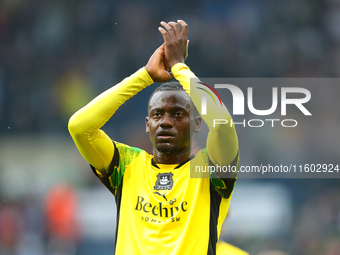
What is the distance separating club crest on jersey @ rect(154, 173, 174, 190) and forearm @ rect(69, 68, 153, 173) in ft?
1.23

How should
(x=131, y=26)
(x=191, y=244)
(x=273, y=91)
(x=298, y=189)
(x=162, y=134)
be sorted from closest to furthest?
(x=191, y=244)
(x=162, y=134)
(x=298, y=189)
(x=273, y=91)
(x=131, y=26)

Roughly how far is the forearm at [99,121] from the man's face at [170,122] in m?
0.19

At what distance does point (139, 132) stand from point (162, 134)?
14.4 ft

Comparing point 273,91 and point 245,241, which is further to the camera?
point 273,91

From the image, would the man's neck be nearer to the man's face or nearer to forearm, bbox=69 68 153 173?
the man's face

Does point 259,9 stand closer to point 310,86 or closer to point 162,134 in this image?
point 310,86

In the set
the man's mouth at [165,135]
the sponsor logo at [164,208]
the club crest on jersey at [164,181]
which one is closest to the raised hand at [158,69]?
the man's mouth at [165,135]

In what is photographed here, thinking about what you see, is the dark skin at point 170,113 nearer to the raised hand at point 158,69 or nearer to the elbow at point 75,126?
the raised hand at point 158,69

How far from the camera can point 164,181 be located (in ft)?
9.08

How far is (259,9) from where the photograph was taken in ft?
27.5

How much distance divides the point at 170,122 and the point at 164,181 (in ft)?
1.31

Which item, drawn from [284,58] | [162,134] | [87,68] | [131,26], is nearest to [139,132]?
[87,68]

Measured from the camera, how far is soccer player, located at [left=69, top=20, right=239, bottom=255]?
258cm

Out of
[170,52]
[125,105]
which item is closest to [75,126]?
[170,52]
